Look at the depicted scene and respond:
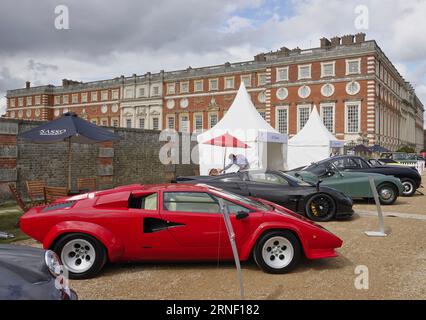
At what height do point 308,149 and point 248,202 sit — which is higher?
point 308,149

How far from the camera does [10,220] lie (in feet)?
31.6

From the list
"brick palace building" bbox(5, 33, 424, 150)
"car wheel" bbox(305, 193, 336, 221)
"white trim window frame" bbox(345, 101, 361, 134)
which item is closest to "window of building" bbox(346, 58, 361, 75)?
"brick palace building" bbox(5, 33, 424, 150)

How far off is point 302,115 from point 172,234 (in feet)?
156

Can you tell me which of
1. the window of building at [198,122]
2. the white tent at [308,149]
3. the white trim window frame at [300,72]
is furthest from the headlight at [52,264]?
the window of building at [198,122]

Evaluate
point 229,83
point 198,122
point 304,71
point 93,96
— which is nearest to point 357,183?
point 304,71

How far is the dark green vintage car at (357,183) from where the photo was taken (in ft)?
40.1

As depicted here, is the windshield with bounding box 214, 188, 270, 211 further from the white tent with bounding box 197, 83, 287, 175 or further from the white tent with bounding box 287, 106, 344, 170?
Answer: the white tent with bounding box 287, 106, 344, 170

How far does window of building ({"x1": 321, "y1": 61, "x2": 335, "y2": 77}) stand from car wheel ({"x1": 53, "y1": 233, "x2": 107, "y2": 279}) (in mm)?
46963

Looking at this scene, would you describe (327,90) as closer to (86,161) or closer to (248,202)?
(86,161)

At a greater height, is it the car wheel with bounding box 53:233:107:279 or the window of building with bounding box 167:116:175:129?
the window of building with bounding box 167:116:175:129

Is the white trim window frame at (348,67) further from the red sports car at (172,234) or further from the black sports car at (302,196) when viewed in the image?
the red sports car at (172,234)

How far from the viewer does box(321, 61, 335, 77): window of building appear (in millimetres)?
47656
